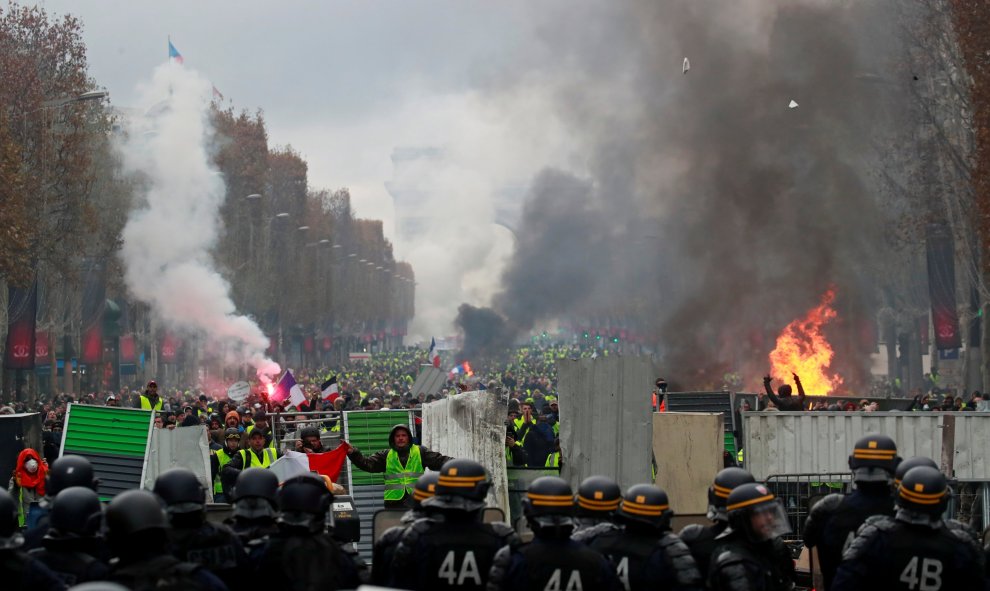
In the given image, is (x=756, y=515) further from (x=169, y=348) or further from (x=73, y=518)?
(x=169, y=348)

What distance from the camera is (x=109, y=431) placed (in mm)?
13641

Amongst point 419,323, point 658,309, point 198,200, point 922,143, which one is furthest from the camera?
point 419,323

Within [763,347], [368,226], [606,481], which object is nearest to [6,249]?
[763,347]

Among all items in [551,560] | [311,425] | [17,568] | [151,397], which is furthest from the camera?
[151,397]

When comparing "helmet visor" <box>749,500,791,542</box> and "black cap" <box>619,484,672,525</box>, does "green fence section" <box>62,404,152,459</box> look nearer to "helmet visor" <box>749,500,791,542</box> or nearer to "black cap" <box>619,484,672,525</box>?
"black cap" <box>619,484,672,525</box>

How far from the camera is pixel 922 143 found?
37.4 metres

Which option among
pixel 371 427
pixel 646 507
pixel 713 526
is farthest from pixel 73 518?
pixel 371 427

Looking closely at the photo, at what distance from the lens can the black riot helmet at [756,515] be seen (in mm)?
6500

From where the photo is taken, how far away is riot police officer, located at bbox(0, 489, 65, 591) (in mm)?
5562

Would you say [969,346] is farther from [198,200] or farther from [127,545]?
[127,545]

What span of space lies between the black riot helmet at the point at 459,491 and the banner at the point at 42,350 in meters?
36.1

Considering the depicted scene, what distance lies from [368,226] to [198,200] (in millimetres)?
87617

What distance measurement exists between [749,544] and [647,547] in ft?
1.46

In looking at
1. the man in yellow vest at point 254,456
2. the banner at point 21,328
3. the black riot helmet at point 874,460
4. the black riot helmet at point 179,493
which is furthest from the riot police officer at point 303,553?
the banner at point 21,328
